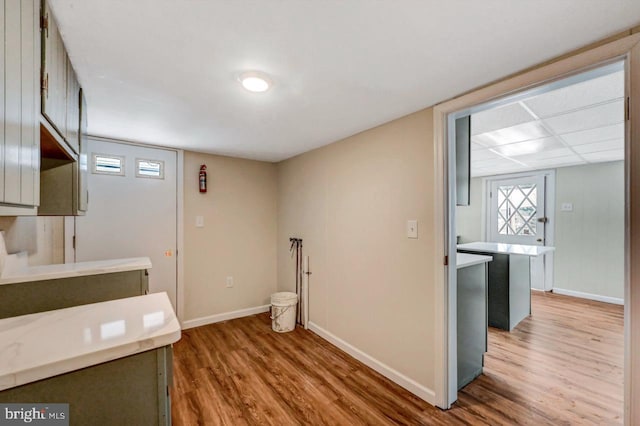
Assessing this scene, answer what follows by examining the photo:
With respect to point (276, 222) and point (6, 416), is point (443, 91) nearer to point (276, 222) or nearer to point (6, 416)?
point (6, 416)

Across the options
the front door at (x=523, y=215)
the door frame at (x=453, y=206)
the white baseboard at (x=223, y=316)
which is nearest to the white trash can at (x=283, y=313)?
the white baseboard at (x=223, y=316)

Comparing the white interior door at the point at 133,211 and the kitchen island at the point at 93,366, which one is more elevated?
the white interior door at the point at 133,211

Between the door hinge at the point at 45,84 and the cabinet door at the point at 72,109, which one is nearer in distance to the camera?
the door hinge at the point at 45,84

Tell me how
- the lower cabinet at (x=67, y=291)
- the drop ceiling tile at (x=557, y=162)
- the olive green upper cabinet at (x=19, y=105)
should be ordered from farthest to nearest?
the drop ceiling tile at (x=557, y=162) < the lower cabinet at (x=67, y=291) < the olive green upper cabinet at (x=19, y=105)

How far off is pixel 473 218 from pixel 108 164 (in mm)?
6370

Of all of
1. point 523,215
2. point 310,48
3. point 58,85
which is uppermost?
point 310,48

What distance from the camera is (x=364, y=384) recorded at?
2189 millimetres

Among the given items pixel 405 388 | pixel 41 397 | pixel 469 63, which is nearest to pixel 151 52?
pixel 41 397

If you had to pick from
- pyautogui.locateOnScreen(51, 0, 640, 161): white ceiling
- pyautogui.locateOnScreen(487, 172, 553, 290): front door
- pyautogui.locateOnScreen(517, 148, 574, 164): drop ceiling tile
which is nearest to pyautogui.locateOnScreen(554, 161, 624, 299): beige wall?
pyautogui.locateOnScreen(487, 172, 553, 290): front door

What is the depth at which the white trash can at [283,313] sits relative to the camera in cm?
317

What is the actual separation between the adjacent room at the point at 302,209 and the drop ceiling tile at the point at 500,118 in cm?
3

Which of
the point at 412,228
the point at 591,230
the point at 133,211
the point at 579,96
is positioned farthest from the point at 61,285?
the point at 591,230

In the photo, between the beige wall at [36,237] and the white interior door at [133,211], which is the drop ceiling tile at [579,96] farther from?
the white interior door at [133,211]

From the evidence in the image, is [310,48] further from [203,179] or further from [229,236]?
[229,236]
